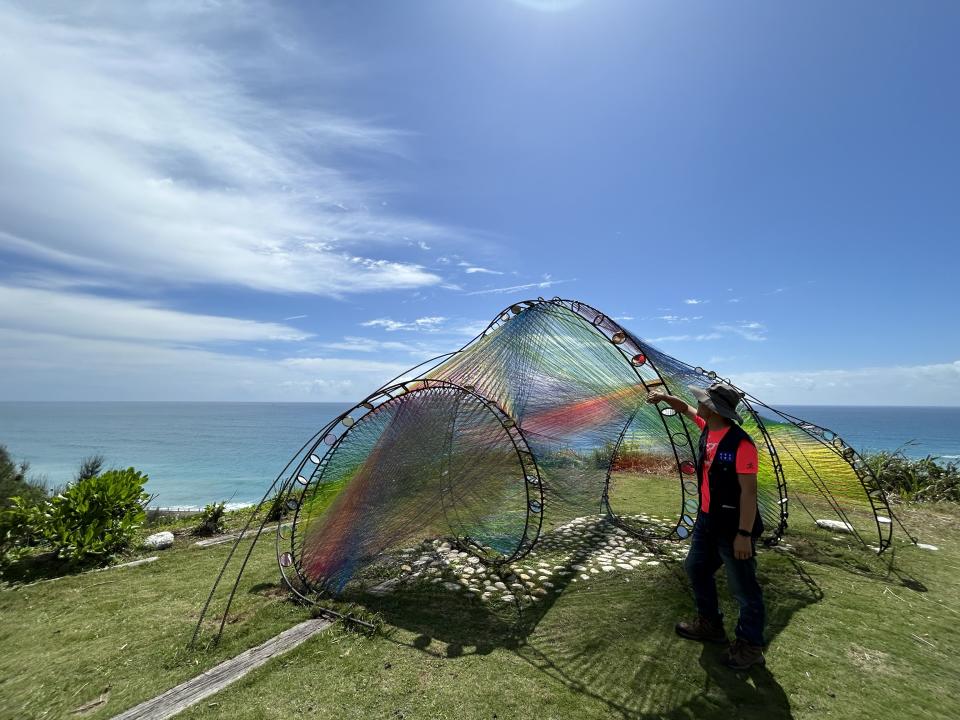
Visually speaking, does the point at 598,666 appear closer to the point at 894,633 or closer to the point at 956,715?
the point at 956,715

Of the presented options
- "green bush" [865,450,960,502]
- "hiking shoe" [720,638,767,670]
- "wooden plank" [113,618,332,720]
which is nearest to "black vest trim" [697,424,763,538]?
"hiking shoe" [720,638,767,670]

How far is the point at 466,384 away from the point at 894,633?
19.1 feet

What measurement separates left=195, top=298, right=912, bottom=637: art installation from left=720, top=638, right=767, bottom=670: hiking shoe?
1507 millimetres

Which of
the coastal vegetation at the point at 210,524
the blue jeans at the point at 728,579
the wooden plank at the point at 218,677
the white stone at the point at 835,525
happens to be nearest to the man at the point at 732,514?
the blue jeans at the point at 728,579

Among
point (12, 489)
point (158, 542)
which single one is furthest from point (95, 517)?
point (12, 489)

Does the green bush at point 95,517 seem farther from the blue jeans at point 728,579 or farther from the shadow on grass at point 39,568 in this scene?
the blue jeans at point 728,579

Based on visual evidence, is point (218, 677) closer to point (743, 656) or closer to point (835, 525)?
point (743, 656)

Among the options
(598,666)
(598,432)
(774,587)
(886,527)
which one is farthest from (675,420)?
(886,527)

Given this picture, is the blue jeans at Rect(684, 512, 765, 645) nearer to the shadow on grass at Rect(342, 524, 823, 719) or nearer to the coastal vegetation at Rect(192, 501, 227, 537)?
the shadow on grass at Rect(342, 524, 823, 719)

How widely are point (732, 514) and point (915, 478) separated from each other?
1316 centimetres

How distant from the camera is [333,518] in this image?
20.2 feet

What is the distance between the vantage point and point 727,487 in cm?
423

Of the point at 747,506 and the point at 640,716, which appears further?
the point at 747,506

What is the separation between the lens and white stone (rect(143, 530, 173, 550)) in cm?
823
